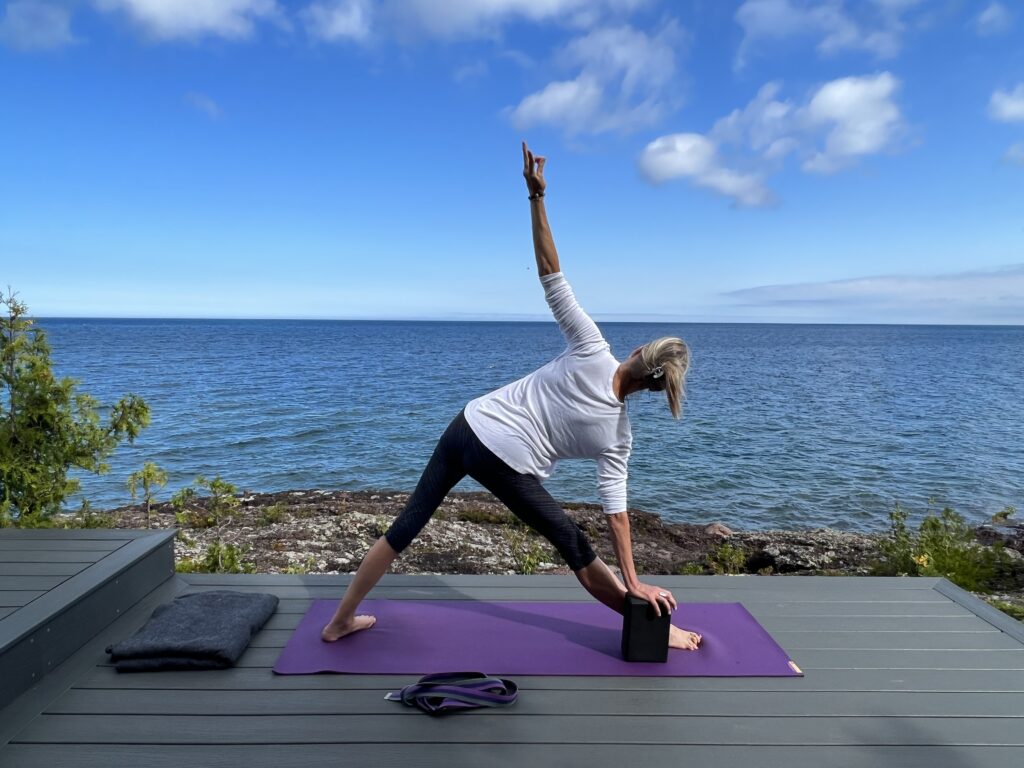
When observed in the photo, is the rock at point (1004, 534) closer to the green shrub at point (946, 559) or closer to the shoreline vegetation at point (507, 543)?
the shoreline vegetation at point (507, 543)

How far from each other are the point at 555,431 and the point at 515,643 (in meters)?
0.90

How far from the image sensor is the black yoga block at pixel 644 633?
255 centimetres

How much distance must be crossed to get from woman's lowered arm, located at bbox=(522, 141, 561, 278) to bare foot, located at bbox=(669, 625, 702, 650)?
147 cm

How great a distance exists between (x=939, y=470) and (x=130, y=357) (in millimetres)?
40959

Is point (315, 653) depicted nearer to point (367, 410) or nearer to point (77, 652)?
point (77, 652)

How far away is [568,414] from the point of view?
8.01 ft

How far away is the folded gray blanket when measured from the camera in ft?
8.05

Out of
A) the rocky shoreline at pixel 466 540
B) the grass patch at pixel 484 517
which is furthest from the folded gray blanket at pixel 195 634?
the grass patch at pixel 484 517

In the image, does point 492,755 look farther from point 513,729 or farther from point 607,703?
point 607,703

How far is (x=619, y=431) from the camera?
247cm

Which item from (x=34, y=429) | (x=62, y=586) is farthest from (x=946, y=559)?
(x=34, y=429)

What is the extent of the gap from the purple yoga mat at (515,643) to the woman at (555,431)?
0.31m

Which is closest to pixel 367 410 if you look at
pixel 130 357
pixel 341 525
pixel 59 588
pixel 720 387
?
pixel 341 525

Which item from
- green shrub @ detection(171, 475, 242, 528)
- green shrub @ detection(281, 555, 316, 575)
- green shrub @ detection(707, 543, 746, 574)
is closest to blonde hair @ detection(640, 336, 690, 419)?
green shrub @ detection(281, 555, 316, 575)
